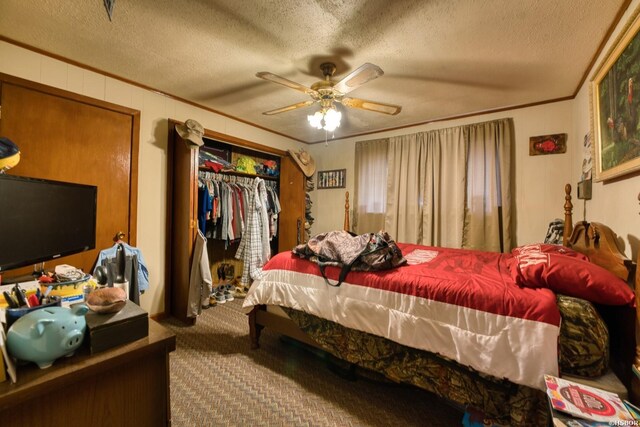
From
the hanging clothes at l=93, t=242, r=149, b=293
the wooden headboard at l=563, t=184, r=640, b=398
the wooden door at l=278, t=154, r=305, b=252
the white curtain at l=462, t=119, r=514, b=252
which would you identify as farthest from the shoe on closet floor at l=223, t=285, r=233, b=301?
the wooden headboard at l=563, t=184, r=640, b=398

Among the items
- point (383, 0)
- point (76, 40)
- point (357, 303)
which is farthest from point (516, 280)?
point (76, 40)

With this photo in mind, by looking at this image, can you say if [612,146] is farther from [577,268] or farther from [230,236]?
[230,236]

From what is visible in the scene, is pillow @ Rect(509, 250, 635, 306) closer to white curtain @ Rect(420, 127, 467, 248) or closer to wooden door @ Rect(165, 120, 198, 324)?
white curtain @ Rect(420, 127, 467, 248)

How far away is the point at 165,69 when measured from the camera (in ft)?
7.63

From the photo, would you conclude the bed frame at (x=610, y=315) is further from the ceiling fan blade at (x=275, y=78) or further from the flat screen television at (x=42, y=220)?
the ceiling fan blade at (x=275, y=78)

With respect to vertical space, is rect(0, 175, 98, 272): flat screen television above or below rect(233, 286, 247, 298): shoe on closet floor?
above

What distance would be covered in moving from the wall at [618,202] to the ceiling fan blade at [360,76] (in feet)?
4.27

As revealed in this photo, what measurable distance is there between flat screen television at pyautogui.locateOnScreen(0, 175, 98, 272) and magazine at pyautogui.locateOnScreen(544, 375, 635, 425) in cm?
195

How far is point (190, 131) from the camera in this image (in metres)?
2.65

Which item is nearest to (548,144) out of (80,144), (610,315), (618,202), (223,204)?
(618,202)

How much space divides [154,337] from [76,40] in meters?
2.34

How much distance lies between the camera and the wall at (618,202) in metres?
1.49

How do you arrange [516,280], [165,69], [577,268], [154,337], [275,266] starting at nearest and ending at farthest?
[154,337] → [577,268] → [516,280] → [275,266] → [165,69]

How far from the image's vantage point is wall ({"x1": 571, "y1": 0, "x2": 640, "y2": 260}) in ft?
4.89
